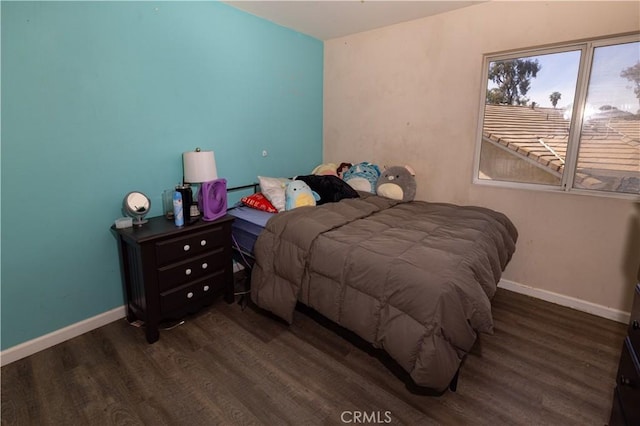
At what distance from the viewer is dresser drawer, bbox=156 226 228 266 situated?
2.03 m

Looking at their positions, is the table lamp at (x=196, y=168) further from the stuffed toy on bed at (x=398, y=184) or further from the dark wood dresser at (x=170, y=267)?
the stuffed toy on bed at (x=398, y=184)

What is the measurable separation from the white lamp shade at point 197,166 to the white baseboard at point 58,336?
1113 mm

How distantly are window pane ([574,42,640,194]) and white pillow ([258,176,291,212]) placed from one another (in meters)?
2.39

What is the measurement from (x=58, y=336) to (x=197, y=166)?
4.73ft

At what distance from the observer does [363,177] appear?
321 centimetres

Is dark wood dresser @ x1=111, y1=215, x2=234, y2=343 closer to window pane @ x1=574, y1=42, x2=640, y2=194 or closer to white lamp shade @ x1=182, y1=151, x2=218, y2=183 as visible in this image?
white lamp shade @ x1=182, y1=151, x2=218, y2=183

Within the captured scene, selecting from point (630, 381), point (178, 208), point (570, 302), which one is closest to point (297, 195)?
point (178, 208)

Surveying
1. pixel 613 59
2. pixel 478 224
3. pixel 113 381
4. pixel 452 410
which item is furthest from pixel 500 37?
pixel 113 381

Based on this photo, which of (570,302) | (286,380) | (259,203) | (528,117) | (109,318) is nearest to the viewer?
(286,380)

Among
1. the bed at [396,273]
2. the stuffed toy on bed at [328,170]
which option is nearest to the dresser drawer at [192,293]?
the bed at [396,273]

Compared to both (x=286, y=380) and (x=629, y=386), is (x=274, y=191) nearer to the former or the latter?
(x=286, y=380)

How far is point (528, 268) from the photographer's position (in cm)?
270

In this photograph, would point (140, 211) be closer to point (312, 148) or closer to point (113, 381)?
point (113, 381)

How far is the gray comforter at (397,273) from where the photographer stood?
1500mm
